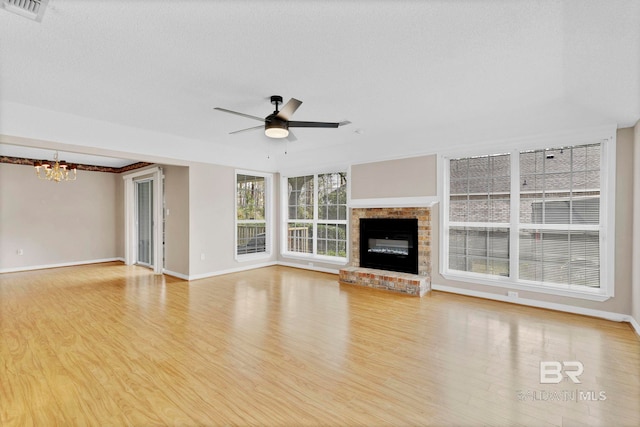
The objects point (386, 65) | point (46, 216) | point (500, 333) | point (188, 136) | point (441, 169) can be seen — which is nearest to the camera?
point (386, 65)

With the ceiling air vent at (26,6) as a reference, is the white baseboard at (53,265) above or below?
below

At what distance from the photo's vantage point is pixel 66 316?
3.71 metres

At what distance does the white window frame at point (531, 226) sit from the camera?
3539 mm

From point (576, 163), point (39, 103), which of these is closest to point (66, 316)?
point (39, 103)

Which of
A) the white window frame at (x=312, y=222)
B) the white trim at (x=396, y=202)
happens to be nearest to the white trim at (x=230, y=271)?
the white window frame at (x=312, y=222)

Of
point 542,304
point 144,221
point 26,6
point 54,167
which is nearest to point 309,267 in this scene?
point 542,304

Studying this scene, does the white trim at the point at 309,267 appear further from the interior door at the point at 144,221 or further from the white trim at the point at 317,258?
the interior door at the point at 144,221

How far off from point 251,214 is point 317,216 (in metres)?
1.60

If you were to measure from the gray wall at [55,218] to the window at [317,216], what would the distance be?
199 inches

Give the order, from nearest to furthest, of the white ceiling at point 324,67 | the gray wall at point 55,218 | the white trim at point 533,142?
the white ceiling at point 324,67
the white trim at point 533,142
the gray wall at point 55,218

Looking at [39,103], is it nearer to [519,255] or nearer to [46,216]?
[46,216]

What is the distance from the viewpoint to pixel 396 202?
5.28m

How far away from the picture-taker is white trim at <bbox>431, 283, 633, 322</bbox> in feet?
11.5

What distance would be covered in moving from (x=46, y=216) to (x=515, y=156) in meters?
9.79
